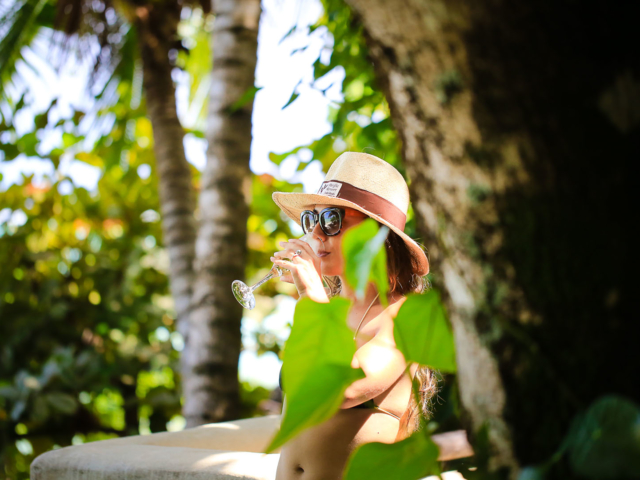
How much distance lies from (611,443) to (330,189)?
133cm

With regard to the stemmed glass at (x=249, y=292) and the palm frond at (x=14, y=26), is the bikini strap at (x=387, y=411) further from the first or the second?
the palm frond at (x=14, y=26)

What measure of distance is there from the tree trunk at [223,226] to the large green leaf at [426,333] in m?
2.13

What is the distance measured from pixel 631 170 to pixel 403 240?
3.80 feet

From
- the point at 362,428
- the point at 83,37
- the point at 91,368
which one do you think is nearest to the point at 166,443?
the point at 362,428

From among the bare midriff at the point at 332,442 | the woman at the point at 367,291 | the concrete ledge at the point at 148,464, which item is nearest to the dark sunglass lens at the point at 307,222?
the woman at the point at 367,291

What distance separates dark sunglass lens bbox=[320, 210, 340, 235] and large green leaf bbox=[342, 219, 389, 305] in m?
1.10

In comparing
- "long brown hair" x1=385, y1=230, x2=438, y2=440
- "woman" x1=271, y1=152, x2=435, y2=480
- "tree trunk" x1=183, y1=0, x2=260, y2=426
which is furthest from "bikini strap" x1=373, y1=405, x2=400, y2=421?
"tree trunk" x1=183, y1=0, x2=260, y2=426

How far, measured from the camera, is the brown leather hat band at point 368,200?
1620 millimetres

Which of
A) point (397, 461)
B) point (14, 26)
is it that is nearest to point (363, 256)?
point (397, 461)

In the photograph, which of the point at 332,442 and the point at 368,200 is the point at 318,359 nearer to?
the point at 332,442

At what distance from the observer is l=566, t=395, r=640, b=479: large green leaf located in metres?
0.39

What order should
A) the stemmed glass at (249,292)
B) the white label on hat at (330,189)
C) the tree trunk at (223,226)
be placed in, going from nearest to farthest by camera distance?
1. the white label on hat at (330,189)
2. the stemmed glass at (249,292)
3. the tree trunk at (223,226)

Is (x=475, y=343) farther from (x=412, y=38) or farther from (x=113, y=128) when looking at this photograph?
(x=113, y=128)

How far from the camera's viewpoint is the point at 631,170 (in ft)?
1.53
